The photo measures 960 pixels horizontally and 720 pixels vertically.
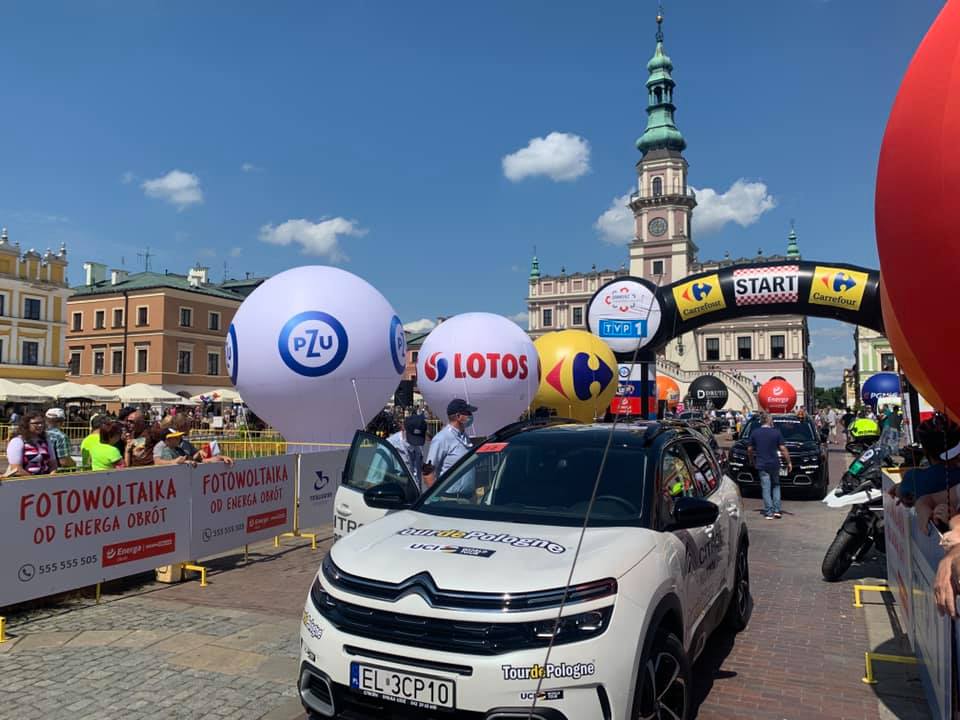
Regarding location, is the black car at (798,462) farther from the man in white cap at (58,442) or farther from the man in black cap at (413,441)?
the man in white cap at (58,442)

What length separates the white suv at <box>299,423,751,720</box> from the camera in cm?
295

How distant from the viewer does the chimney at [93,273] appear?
2478 inches

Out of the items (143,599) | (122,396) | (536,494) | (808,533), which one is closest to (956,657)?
(536,494)

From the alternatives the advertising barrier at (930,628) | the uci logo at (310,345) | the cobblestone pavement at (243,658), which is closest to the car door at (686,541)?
the cobblestone pavement at (243,658)

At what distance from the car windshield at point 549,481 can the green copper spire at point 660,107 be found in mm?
89513

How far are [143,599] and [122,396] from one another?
30.2 meters

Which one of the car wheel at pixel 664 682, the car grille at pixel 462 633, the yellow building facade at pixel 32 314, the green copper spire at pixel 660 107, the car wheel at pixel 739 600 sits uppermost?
the green copper spire at pixel 660 107

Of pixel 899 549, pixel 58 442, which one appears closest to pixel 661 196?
pixel 58 442

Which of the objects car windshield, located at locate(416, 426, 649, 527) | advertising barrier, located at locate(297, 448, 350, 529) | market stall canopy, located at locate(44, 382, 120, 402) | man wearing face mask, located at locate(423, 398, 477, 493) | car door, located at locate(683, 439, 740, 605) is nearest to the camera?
car windshield, located at locate(416, 426, 649, 527)

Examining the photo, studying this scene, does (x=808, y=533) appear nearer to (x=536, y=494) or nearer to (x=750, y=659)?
(x=750, y=659)

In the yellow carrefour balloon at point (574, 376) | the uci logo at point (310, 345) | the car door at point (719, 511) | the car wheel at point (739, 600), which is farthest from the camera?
the yellow carrefour balloon at point (574, 376)

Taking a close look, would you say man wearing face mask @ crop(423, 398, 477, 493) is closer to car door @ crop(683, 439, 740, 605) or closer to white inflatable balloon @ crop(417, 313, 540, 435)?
car door @ crop(683, 439, 740, 605)

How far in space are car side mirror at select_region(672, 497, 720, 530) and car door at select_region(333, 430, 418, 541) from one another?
9.16ft

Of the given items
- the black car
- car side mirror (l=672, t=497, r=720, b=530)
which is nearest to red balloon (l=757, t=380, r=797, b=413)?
the black car
